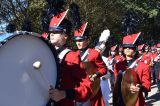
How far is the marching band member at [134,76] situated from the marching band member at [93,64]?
430 mm

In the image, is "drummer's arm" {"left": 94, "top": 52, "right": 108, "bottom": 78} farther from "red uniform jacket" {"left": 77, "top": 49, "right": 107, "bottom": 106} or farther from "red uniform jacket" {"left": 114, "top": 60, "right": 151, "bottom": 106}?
"red uniform jacket" {"left": 114, "top": 60, "right": 151, "bottom": 106}

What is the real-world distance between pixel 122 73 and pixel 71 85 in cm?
236

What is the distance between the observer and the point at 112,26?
2678 centimetres

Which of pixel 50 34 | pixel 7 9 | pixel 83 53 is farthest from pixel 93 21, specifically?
Result: pixel 50 34

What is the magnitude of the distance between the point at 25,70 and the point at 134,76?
8.60ft

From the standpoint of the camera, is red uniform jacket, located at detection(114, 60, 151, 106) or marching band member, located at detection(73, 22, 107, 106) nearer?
red uniform jacket, located at detection(114, 60, 151, 106)

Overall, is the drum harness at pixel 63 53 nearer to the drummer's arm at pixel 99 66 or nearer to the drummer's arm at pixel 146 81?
the drummer's arm at pixel 146 81

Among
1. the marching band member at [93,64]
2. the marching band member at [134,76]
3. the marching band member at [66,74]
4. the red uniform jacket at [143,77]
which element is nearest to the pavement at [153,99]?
the marching band member at [93,64]

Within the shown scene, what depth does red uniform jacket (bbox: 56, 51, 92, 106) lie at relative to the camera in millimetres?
3336

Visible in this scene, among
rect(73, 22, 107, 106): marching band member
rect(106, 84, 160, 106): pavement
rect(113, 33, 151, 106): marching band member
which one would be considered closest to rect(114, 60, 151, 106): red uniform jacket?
rect(113, 33, 151, 106): marching band member

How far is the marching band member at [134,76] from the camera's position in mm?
5441

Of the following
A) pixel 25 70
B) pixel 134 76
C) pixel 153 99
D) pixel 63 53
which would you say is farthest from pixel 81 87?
pixel 153 99

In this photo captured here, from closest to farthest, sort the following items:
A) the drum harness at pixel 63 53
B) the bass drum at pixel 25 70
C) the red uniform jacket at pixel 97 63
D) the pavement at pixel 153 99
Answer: the bass drum at pixel 25 70 < the drum harness at pixel 63 53 < the red uniform jacket at pixel 97 63 < the pavement at pixel 153 99

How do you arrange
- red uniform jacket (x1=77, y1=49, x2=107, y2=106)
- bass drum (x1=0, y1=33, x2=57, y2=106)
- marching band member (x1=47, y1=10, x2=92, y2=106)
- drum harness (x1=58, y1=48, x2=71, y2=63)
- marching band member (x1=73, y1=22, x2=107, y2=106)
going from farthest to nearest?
red uniform jacket (x1=77, y1=49, x2=107, y2=106), marching band member (x1=73, y1=22, x2=107, y2=106), drum harness (x1=58, y1=48, x2=71, y2=63), marching band member (x1=47, y1=10, x2=92, y2=106), bass drum (x1=0, y1=33, x2=57, y2=106)
